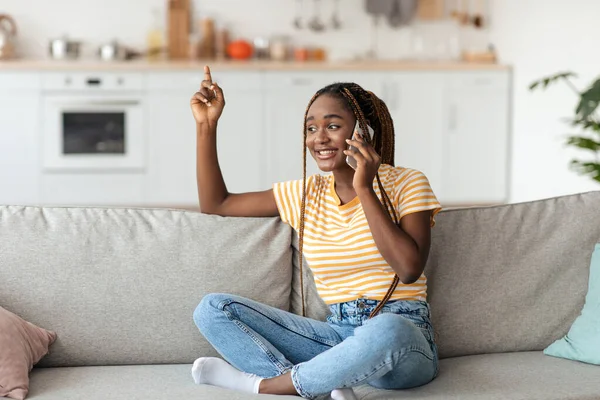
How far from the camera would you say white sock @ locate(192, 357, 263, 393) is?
199cm

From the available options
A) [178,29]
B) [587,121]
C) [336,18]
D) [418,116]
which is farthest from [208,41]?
[587,121]

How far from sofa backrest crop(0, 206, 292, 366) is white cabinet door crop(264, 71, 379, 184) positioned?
3.82 meters

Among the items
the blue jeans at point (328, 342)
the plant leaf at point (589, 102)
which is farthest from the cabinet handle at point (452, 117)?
the blue jeans at point (328, 342)

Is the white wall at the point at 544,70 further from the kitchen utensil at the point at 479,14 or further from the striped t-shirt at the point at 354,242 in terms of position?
the striped t-shirt at the point at 354,242

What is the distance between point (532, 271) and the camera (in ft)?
7.75

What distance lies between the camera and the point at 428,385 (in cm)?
201

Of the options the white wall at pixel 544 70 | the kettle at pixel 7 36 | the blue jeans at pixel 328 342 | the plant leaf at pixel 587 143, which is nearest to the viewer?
the blue jeans at pixel 328 342

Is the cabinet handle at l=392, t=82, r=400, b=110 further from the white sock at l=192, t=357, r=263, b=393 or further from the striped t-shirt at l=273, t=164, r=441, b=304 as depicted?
the white sock at l=192, t=357, r=263, b=393

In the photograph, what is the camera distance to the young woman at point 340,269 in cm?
190

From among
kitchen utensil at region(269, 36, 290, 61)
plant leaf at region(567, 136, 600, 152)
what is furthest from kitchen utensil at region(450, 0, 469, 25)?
plant leaf at region(567, 136, 600, 152)

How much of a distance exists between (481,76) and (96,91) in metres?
2.72

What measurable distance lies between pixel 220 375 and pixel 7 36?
4947mm

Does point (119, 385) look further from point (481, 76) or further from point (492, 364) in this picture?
point (481, 76)

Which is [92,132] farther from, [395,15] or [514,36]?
[514,36]
